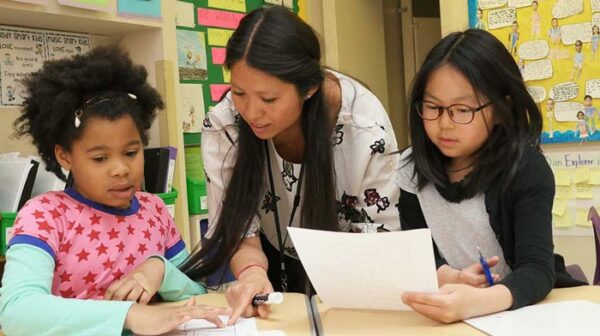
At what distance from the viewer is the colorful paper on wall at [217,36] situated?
2502 millimetres

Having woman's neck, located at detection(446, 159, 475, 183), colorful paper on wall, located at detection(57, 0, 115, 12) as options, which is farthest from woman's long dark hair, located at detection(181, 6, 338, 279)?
colorful paper on wall, located at detection(57, 0, 115, 12)

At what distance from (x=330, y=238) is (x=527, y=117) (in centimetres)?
51

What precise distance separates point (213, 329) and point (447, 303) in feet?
1.15

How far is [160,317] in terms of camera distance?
863 mm

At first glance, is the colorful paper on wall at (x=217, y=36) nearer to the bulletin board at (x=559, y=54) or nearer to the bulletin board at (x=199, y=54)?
the bulletin board at (x=199, y=54)

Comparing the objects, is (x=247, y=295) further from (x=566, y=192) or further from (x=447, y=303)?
(x=566, y=192)

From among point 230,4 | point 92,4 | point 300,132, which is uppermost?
point 230,4

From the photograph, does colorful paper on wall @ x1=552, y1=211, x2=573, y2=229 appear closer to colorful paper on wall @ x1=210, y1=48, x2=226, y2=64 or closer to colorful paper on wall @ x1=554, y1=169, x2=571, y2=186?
colorful paper on wall @ x1=554, y1=169, x2=571, y2=186

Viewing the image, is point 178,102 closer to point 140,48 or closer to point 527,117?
point 140,48

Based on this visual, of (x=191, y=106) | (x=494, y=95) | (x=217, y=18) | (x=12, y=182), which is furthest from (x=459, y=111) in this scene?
(x=217, y=18)

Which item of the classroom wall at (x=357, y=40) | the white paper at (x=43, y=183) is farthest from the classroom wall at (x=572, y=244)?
the white paper at (x=43, y=183)

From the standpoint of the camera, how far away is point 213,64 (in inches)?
98.9

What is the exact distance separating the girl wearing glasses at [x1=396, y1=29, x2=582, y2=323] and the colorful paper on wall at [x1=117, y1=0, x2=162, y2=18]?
1127mm

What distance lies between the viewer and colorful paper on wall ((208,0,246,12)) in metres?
2.53
